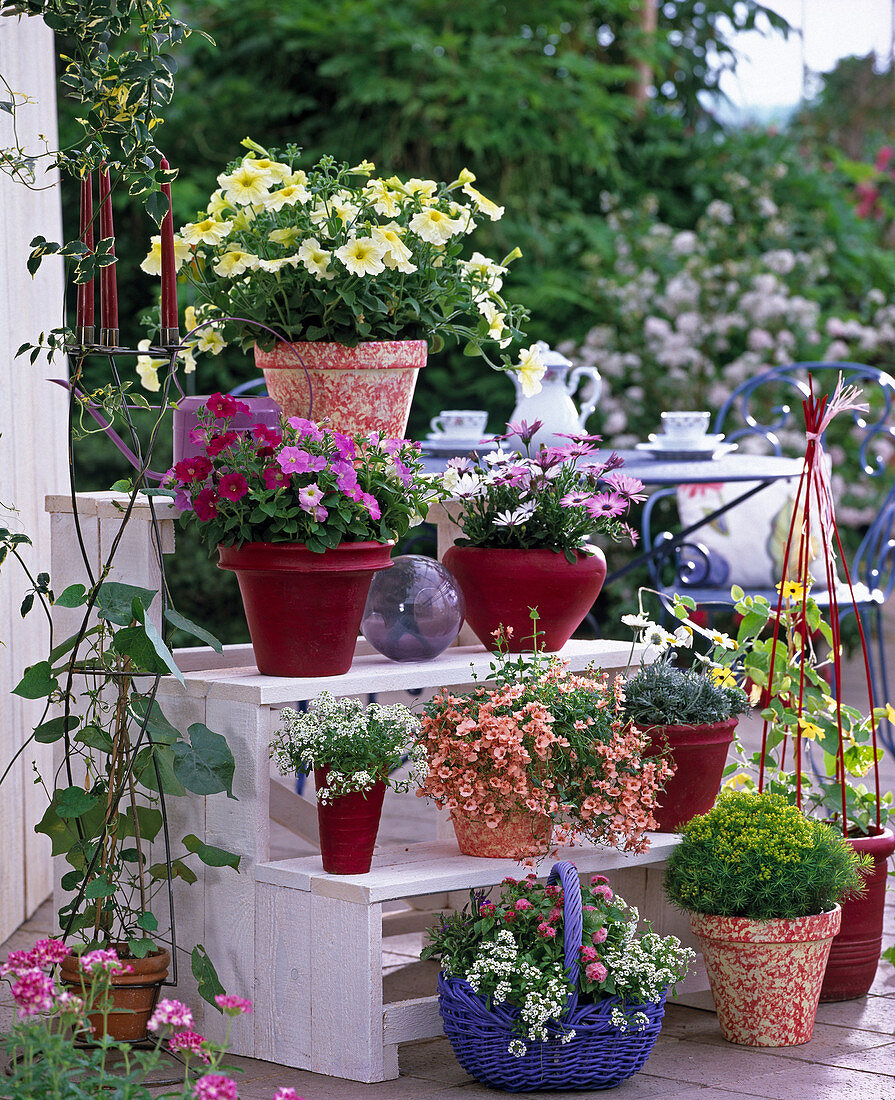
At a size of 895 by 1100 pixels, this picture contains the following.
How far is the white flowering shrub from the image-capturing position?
2.54 meters

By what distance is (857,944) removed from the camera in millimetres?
2955

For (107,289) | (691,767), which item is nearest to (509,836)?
(691,767)

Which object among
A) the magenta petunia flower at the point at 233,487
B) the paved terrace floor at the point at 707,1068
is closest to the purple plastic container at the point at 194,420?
the magenta petunia flower at the point at 233,487

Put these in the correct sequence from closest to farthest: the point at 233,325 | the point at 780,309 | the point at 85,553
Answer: the point at 85,553
the point at 233,325
the point at 780,309

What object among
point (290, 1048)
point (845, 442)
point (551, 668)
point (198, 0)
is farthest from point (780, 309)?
point (290, 1048)

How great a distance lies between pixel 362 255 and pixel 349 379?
0.25m

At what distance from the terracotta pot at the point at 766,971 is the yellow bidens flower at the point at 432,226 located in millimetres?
1264

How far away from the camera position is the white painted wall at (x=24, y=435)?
3.27 metres

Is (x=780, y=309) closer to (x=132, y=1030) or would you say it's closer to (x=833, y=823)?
(x=833, y=823)

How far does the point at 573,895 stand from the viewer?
2486 mm

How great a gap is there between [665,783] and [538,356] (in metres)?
0.86

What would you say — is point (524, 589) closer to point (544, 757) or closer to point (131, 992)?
point (544, 757)

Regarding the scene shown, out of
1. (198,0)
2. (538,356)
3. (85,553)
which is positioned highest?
(198,0)

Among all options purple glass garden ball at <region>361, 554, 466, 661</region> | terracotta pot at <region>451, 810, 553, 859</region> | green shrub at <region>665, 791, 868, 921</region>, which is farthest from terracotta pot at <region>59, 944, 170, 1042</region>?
green shrub at <region>665, 791, 868, 921</region>
